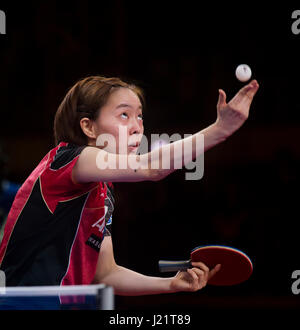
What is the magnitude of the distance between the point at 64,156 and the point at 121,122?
26 centimetres

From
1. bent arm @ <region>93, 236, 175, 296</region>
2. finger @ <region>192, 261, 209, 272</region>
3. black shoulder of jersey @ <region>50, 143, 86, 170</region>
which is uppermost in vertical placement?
black shoulder of jersey @ <region>50, 143, 86, 170</region>

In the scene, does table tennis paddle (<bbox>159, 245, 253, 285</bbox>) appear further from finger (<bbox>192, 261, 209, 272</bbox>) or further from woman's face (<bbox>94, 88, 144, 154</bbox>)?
woman's face (<bbox>94, 88, 144, 154</bbox>)

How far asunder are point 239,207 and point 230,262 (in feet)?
7.32

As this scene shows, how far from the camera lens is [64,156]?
1802 millimetres

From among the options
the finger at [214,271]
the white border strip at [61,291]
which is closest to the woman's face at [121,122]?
the finger at [214,271]

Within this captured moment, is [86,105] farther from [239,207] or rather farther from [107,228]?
[239,207]

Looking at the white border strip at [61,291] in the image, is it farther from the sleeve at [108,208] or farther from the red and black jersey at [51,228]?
the sleeve at [108,208]

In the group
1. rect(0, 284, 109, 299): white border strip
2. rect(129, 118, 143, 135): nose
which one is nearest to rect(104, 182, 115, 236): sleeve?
rect(129, 118, 143, 135): nose

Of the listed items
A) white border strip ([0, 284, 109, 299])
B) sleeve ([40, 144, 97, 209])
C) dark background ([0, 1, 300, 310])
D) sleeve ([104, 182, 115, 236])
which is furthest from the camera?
dark background ([0, 1, 300, 310])

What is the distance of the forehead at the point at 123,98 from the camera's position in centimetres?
198

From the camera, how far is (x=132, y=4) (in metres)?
5.21

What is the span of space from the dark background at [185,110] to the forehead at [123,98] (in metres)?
2.25

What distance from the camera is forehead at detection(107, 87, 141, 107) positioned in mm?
1983
